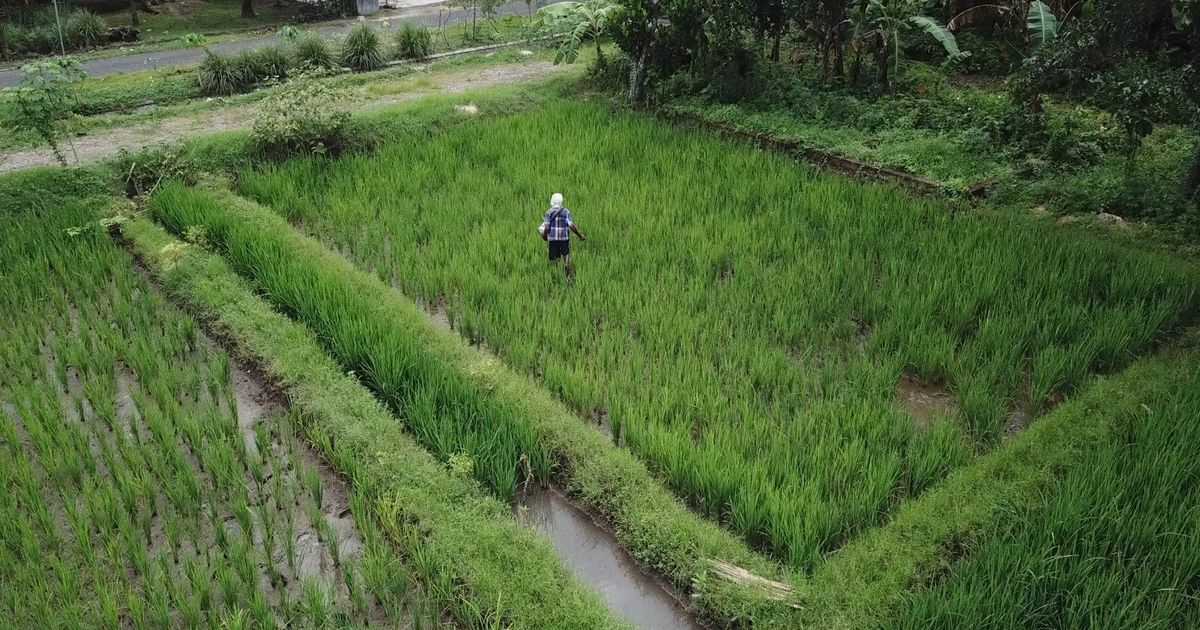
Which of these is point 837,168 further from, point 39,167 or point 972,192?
point 39,167

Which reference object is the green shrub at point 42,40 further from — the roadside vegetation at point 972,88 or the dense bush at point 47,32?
the roadside vegetation at point 972,88

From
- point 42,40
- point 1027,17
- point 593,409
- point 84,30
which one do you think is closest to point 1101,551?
point 593,409

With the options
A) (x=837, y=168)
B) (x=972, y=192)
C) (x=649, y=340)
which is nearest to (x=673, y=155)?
(x=837, y=168)

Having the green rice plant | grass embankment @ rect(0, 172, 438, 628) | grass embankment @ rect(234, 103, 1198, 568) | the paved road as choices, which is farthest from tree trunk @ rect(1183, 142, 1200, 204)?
the paved road

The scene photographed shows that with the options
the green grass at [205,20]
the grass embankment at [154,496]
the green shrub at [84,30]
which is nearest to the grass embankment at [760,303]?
the grass embankment at [154,496]

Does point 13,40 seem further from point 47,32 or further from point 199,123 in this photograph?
point 199,123

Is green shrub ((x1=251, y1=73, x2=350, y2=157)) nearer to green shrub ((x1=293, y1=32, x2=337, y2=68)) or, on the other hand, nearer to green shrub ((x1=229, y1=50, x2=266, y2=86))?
green shrub ((x1=229, y1=50, x2=266, y2=86))
